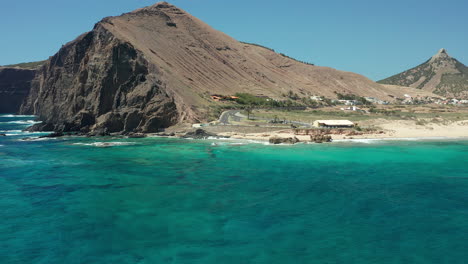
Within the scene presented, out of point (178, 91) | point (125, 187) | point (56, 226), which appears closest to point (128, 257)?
point (56, 226)

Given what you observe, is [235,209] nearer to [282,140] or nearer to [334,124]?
[282,140]

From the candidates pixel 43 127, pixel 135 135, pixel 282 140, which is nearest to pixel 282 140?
pixel 282 140

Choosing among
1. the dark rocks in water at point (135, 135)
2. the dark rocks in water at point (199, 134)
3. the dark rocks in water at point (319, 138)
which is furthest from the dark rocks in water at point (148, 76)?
the dark rocks in water at point (319, 138)

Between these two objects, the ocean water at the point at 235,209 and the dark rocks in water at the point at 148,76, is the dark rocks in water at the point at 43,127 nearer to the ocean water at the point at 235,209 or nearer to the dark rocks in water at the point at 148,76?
the dark rocks in water at the point at 148,76

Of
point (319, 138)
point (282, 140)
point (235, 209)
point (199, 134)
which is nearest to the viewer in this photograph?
point (235, 209)

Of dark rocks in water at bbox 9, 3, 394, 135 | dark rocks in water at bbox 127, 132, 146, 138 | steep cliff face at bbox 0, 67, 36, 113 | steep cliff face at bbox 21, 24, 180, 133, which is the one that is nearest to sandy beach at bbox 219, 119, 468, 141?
dark rocks in water at bbox 127, 132, 146, 138

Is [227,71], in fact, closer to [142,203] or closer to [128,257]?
[142,203]
